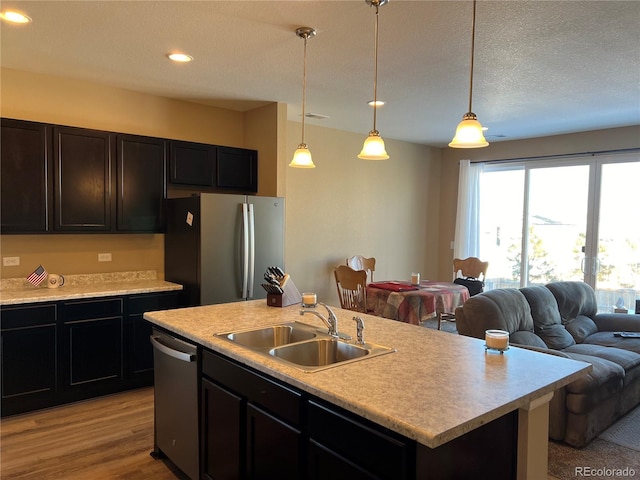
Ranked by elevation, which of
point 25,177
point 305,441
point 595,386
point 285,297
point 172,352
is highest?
point 25,177

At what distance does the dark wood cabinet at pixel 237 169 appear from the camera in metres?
4.64

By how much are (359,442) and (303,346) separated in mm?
776

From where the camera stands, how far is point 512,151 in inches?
262

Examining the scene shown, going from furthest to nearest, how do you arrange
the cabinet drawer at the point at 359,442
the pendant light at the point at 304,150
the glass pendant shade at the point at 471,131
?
the pendant light at the point at 304,150 < the glass pendant shade at the point at 471,131 < the cabinet drawer at the point at 359,442

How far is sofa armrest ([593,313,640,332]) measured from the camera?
431 cm

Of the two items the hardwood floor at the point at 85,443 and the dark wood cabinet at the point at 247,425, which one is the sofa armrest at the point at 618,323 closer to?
the dark wood cabinet at the point at 247,425

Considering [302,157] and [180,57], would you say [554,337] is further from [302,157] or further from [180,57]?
[180,57]

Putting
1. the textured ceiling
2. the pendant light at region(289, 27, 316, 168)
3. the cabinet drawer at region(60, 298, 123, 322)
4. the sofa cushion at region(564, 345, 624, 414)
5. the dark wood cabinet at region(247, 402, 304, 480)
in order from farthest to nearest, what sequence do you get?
the cabinet drawer at region(60, 298, 123, 322)
the sofa cushion at region(564, 345, 624, 414)
the pendant light at region(289, 27, 316, 168)
the textured ceiling
the dark wood cabinet at region(247, 402, 304, 480)

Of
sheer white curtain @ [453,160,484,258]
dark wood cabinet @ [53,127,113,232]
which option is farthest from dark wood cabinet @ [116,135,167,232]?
sheer white curtain @ [453,160,484,258]

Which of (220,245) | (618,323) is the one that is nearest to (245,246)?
(220,245)

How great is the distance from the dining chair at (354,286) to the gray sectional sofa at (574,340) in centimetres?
145

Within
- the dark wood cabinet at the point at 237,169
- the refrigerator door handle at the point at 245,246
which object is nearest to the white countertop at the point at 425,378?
the refrigerator door handle at the point at 245,246

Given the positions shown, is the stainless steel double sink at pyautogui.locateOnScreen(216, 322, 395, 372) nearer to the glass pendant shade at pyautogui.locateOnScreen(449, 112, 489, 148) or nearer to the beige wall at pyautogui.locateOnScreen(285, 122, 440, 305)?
the glass pendant shade at pyautogui.locateOnScreen(449, 112, 489, 148)

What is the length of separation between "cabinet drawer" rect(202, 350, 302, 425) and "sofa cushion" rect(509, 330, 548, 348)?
230 cm
